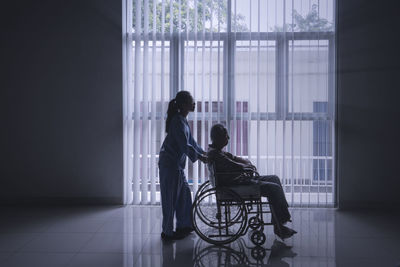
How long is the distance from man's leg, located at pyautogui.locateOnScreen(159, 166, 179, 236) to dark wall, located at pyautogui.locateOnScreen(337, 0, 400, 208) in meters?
2.15

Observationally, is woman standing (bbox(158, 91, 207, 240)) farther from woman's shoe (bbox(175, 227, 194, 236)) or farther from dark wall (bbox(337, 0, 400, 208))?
dark wall (bbox(337, 0, 400, 208))

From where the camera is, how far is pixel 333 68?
4262 millimetres

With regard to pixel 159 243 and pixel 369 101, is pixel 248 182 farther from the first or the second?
pixel 369 101

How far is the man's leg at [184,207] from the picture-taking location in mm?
3234

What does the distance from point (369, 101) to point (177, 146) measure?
2.45 m

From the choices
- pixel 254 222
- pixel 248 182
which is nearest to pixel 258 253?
pixel 254 222

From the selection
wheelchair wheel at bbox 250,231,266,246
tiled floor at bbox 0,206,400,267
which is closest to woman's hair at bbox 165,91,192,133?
tiled floor at bbox 0,206,400,267

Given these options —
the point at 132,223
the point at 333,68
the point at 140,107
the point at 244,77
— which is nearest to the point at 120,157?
the point at 140,107

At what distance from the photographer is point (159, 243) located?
10.1 ft

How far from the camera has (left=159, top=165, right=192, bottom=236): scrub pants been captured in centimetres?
314

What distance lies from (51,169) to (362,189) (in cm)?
365

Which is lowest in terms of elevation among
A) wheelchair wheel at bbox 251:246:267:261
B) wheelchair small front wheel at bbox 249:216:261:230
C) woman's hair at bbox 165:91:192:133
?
wheelchair wheel at bbox 251:246:267:261

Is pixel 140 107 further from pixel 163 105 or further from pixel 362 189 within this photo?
pixel 362 189

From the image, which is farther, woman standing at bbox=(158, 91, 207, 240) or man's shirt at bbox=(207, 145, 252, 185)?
woman standing at bbox=(158, 91, 207, 240)
